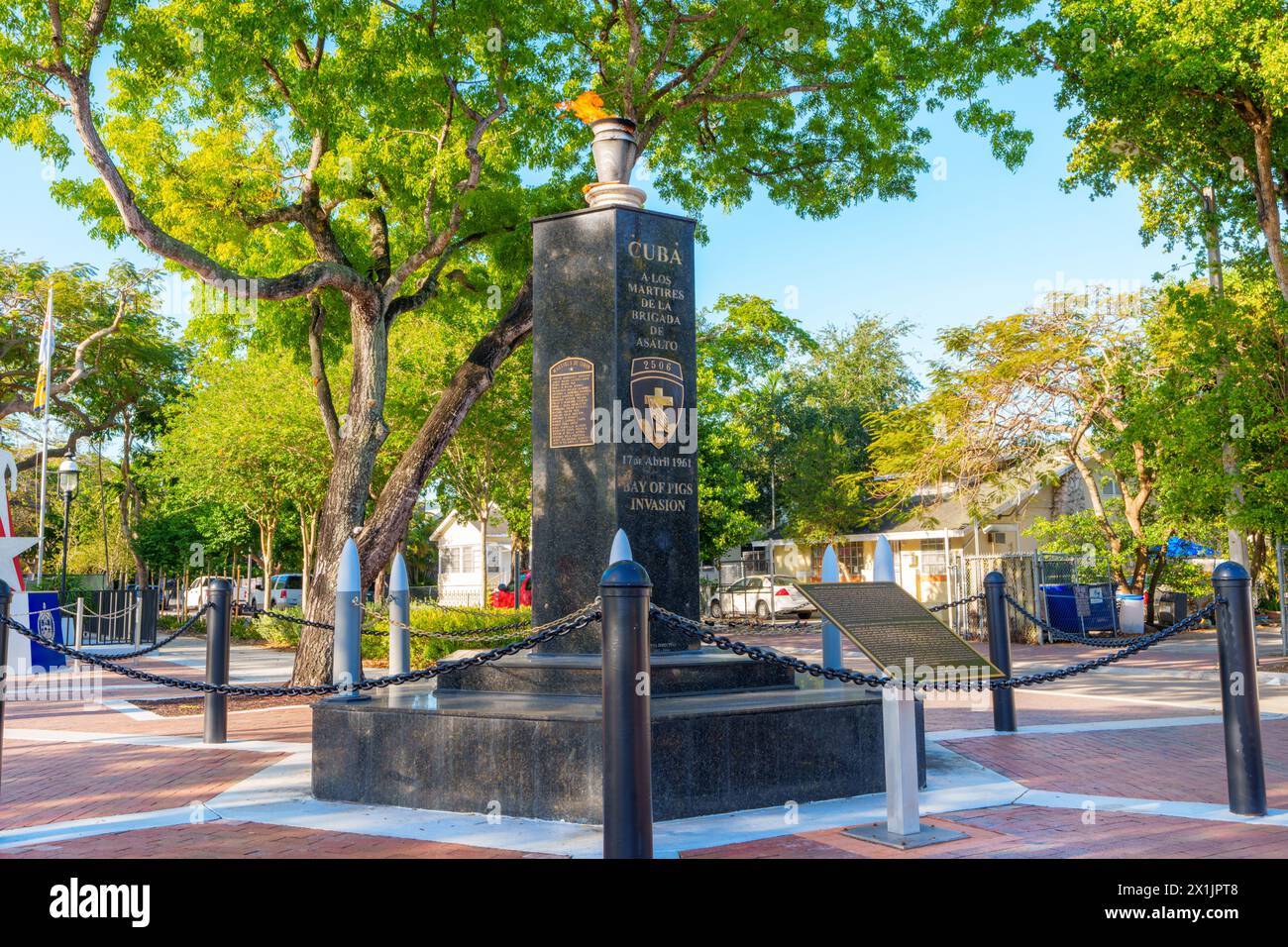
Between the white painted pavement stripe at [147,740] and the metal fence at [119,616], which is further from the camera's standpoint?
the metal fence at [119,616]

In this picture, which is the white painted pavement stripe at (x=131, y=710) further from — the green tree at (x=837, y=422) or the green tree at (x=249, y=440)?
the green tree at (x=837, y=422)

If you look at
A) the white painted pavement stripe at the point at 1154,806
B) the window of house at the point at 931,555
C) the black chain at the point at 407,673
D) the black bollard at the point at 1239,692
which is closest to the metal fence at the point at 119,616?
the black chain at the point at 407,673

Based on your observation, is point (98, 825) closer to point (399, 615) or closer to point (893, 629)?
point (399, 615)

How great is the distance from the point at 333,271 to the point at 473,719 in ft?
27.7

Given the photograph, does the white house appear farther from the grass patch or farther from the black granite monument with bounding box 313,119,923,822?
the black granite monument with bounding box 313,119,923,822

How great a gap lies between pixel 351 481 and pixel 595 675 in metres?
7.50

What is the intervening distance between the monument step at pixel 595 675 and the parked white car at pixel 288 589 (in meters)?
39.1

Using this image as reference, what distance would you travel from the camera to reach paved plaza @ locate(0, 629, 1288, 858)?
17.0 ft

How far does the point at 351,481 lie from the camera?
537 inches

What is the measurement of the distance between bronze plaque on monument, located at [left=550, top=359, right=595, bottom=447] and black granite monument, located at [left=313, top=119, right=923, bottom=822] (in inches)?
0.5

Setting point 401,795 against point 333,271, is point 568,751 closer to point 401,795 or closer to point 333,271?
point 401,795

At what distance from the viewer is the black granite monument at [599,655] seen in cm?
600

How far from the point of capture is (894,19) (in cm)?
1335
